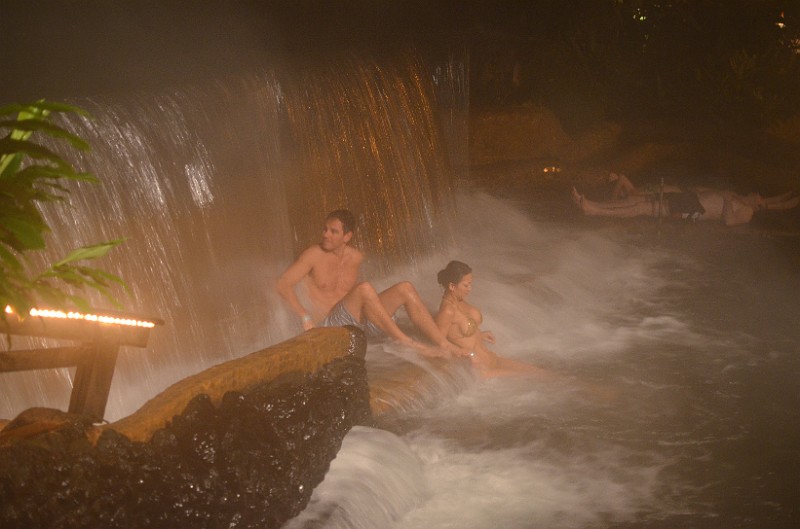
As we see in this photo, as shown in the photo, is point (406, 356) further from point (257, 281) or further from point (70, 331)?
A: point (70, 331)

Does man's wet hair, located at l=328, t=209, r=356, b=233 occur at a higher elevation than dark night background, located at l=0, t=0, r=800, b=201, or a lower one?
lower

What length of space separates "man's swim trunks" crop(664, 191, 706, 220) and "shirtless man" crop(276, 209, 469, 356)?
627 cm

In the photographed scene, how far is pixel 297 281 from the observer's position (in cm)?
818

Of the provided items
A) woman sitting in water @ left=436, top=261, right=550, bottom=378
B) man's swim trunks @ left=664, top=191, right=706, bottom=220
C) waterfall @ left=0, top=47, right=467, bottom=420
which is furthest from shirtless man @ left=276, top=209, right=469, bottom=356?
man's swim trunks @ left=664, top=191, right=706, bottom=220

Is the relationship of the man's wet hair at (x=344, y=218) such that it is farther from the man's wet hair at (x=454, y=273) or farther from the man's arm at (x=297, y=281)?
the man's wet hair at (x=454, y=273)

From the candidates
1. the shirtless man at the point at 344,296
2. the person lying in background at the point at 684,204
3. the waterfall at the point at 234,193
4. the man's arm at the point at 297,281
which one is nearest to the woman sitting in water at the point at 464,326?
the shirtless man at the point at 344,296

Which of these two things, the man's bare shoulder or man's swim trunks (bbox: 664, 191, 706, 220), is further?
man's swim trunks (bbox: 664, 191, 706, 220)

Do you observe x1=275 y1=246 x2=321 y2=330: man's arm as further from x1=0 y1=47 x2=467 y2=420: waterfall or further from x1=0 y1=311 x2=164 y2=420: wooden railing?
x1=0 y1=311 x2=164 y2=420: wooden railing

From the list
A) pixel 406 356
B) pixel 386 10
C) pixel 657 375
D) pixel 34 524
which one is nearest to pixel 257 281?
pixel 406 356

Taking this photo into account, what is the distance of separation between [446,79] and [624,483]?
7.63 meters

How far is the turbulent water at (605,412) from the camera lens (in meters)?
5.67

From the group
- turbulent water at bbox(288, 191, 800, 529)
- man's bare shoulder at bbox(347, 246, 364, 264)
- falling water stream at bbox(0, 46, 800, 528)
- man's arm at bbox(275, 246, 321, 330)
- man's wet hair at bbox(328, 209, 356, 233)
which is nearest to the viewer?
turbulent water at bbox(288, 191, 800, 529)

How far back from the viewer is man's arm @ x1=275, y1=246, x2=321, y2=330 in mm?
7953

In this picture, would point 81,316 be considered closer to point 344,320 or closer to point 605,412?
point 344,320
